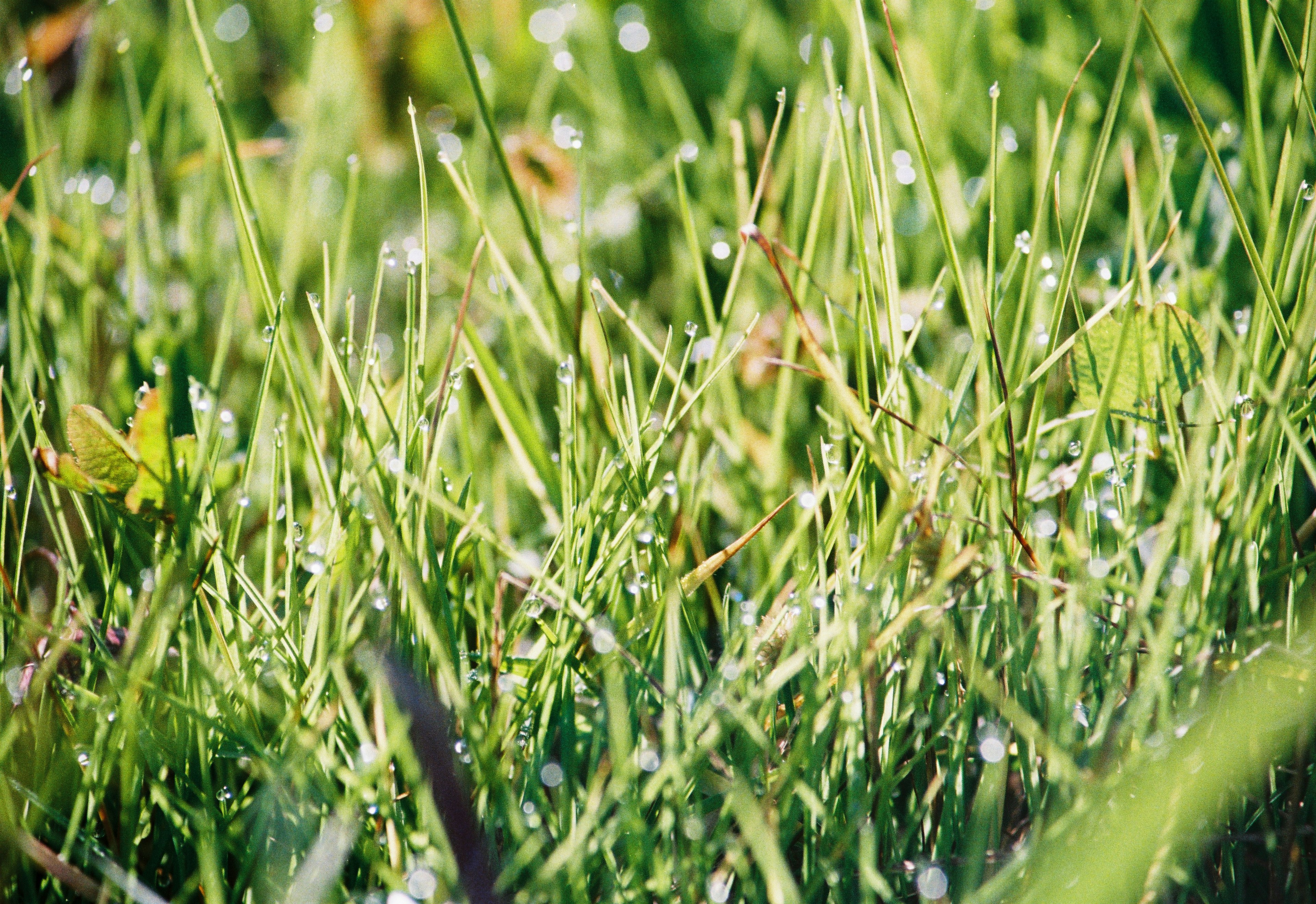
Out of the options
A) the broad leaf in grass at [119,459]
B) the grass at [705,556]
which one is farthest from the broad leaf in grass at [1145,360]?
the broad leaf in grass at [119,459]

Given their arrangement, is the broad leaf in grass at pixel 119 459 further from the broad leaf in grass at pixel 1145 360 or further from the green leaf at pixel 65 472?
the broad leaf in grass at pixel 1145 360

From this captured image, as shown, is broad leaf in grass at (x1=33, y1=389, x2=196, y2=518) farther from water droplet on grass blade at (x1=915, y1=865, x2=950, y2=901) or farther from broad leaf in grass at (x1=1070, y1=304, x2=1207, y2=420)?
broad leaf in grass at (x1=1070, y1=304, x2=1207, y2=420)

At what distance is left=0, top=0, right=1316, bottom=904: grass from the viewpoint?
448 millimetres

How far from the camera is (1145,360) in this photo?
60 cm

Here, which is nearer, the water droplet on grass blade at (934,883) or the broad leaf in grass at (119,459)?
the water droplet on grass blade at (934,883)

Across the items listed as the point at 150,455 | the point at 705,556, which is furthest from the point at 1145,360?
the point at 150,455

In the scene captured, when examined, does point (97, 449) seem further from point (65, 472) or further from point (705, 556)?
point (705, 556)

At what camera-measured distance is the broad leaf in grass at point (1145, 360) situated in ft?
1.95

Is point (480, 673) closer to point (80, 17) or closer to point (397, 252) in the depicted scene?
point (397, 252)

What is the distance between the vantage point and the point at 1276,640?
518 mm

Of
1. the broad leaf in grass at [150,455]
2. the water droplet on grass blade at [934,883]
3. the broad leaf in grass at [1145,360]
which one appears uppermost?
the broad leaf in grass at [150,455]

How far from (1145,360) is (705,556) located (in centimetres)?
32

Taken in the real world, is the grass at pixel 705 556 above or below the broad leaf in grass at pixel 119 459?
below

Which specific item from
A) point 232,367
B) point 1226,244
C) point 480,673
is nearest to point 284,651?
point 480,673
